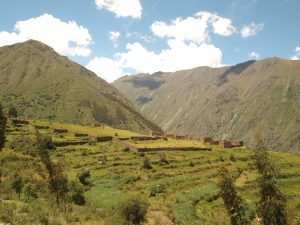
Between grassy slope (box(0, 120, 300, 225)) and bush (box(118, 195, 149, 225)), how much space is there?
273cm

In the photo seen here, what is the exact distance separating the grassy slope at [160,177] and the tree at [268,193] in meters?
15.5

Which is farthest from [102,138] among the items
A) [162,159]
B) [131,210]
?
[131,210]

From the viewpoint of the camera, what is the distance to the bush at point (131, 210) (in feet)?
161

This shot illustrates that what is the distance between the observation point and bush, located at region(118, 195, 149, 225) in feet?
161

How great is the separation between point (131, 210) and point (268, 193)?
1910 centimetres

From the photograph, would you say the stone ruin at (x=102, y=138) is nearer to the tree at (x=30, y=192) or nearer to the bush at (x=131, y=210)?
the tree at (x=30, y=192)

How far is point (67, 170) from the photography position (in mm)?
85188

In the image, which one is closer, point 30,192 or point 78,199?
point 30,192

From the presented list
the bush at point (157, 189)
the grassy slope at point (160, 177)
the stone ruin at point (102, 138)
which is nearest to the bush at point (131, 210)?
the grassy slope at point (160, 177)

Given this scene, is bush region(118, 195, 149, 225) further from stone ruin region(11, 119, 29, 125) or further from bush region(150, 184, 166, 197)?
stone ruin region(11, 119, 29, 125)

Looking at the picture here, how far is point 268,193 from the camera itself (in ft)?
117

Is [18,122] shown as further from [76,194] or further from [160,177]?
[76,194]

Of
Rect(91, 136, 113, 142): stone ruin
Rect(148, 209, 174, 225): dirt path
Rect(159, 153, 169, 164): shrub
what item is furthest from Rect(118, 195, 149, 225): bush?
Rect(91, 136, 113, 142): stone ruin

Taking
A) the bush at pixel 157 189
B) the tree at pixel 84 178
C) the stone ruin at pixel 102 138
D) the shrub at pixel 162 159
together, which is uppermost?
the stone ruin at pixel 102 138
